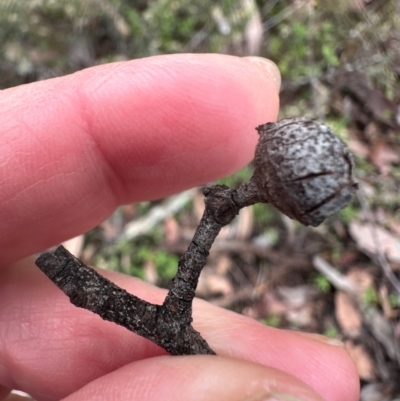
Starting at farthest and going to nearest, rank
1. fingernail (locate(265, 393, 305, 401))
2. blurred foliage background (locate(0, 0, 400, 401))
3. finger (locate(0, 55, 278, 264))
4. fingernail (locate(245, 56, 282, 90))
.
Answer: blurred foliage background (locate(0, 0, 400, 401)), fingernail (locate(245, 56, 282, 90)), finger (locate(0, 55, 278, 264)), fingernail (locate(265, 393, 305, 401))

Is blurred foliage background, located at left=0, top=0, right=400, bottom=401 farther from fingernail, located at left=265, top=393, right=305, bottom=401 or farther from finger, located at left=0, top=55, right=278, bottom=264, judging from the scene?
fingernail, located at left=265, top=393, right=305, bottom=401

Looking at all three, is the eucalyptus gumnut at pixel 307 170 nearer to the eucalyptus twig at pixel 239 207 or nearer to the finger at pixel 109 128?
the eucalyptus twig at pixel 239 207

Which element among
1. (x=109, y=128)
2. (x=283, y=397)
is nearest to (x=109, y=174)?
(x=109, y=128)

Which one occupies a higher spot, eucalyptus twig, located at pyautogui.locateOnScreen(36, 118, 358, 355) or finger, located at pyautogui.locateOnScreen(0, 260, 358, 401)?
eucalyptus twig, located at pyautogui.locateOnScreen(36, 118, 358, 355)

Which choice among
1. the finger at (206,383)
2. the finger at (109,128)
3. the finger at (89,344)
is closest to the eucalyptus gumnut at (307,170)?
the finger at (206,383)

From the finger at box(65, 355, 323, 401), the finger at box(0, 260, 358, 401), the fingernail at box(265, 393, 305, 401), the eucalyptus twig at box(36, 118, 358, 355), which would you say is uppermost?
the eucalyptus twig at box(36, 118, 358, 355)

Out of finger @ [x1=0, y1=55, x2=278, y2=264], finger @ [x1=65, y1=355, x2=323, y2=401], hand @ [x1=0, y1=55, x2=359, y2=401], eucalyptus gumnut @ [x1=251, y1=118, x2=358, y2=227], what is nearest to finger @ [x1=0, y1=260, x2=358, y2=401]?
hand @ [x1=0, y1=55, x2=359, y2=401]

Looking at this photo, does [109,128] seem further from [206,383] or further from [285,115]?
[285,115]

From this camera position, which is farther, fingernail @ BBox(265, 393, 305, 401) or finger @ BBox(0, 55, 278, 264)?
finger @ BBox(0, 55, 278, 264)

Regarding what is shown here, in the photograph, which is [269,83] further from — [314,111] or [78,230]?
[314,111]

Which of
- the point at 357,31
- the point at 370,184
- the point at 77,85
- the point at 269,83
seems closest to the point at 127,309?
the point at 77,85
